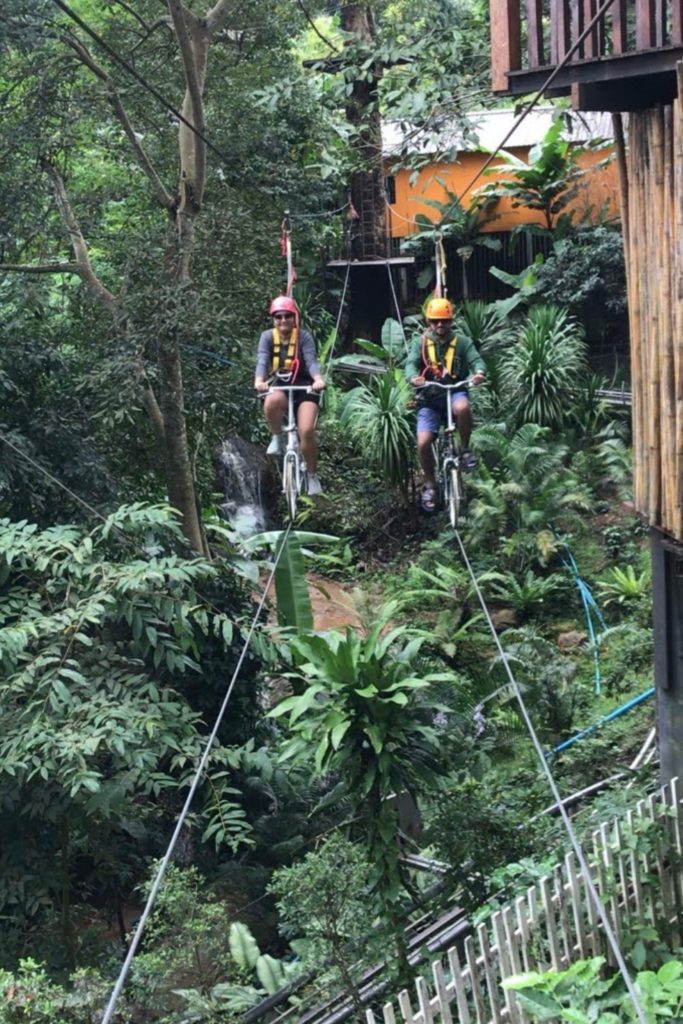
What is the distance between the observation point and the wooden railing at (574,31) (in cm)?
515

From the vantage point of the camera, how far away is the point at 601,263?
15.2 m

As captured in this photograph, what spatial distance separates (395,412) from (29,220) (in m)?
5.64

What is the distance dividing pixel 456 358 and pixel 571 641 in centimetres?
481

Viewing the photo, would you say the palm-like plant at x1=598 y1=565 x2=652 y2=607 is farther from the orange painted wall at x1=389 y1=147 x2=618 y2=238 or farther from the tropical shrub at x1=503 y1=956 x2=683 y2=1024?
the tropical shrub at x1=503 y1=956 x2=683 y2=1024

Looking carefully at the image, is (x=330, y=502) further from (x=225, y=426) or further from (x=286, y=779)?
(x=286, y=779)

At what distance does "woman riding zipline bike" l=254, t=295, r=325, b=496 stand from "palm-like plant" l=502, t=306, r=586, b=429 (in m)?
6.86

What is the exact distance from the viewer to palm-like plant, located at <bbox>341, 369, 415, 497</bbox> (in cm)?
1330

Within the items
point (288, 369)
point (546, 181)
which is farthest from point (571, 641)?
point (546, 181)

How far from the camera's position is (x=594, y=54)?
545cm

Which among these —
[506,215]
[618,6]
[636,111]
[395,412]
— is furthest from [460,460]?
[506,215]

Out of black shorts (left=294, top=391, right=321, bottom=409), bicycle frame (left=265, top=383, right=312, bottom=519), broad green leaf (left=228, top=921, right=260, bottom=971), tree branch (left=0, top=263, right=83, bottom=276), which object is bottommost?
broad green leaf (left=228, top=921, right=260, bottom=971)

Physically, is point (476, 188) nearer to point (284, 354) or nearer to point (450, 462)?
point (450, 462)

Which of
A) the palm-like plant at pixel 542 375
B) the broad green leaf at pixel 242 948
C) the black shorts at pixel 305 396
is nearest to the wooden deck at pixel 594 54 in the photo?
the black shorts at pixel 305 396

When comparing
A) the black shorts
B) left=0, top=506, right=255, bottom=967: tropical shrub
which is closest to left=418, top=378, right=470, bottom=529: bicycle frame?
the black shorts
